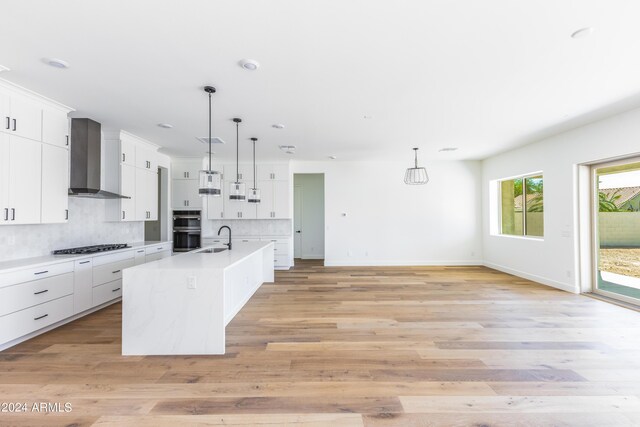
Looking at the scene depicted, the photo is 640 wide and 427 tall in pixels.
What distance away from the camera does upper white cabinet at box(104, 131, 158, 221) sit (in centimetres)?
473

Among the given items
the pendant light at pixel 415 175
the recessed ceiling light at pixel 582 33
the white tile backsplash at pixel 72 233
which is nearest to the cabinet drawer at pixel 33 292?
the white tile backsplash at pixel 72 233

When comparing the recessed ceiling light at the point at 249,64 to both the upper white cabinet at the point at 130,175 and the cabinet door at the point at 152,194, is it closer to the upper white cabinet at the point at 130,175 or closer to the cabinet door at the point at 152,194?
the upper white cabinet at the point at 130,175

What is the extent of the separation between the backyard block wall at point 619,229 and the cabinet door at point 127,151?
764cm

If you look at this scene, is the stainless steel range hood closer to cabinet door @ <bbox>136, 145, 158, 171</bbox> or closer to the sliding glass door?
cabinet door @ <bbox>136, 145, 158, 171</bbox>

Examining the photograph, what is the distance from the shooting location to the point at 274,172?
23.2 ft

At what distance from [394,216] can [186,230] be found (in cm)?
501

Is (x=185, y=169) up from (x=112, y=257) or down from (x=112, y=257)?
up

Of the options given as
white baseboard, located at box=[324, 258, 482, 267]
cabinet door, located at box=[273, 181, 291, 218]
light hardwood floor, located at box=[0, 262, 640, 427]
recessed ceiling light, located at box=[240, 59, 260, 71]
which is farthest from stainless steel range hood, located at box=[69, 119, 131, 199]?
white baseboard, located at box=[324, 258, 482, 267]

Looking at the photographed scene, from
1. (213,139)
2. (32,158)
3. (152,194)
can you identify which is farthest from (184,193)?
(32,158)

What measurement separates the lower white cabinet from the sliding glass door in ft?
23.9

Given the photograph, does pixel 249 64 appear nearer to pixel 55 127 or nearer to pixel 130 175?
pixel 55 127

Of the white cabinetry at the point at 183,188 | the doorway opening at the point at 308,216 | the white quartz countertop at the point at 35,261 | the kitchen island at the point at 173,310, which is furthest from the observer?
the doorway opening at the point at 308,216

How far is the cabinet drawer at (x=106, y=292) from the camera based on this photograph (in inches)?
154

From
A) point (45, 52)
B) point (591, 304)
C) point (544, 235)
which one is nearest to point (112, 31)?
point (45, 52)
